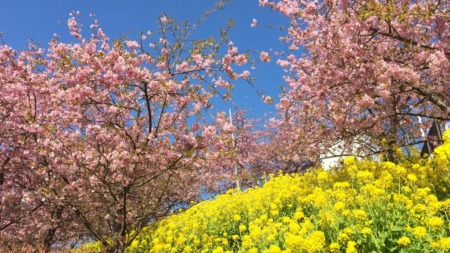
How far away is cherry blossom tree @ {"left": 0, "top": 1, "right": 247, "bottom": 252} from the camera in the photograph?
827 cm

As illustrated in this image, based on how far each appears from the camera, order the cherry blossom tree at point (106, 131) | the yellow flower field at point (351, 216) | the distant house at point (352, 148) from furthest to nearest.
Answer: the distant house at point (352, 148) < the cherry blossom tree at point (106, 131) < the yellow flower field at point (351, 216)

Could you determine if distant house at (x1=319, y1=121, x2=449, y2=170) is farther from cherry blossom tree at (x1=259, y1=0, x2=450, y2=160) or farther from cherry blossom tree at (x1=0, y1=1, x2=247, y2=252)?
cherry blossom tree at (x1=0, y1=1, x2=247, y2=252)

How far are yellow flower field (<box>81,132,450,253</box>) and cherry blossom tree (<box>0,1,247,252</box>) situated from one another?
62.3 inches

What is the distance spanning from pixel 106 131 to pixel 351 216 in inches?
204

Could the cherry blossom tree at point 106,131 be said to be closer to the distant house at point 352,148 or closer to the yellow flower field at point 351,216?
the yellow flower field at point 351,216

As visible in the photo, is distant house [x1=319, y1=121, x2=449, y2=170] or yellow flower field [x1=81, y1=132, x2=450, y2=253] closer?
yellow flower field [x1=81, y1=132, x2=450, y2=253]

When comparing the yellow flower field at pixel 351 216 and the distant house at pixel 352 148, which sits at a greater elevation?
the distant house at pixel 352 148

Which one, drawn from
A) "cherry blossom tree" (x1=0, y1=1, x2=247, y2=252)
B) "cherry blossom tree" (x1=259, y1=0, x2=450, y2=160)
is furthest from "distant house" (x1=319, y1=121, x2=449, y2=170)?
"cherry blossom tree" (x1=0, y1=1, x2=247, y2=252)

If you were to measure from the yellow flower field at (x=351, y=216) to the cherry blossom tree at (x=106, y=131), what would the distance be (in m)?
1.58

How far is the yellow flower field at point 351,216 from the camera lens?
558cm

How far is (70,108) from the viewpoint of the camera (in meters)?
9.42

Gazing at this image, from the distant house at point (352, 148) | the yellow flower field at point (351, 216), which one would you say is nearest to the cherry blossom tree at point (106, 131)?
the yellow flower field at point (351, 216)

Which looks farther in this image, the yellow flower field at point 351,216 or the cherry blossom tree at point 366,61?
the cherry blossom tree at point 366,61

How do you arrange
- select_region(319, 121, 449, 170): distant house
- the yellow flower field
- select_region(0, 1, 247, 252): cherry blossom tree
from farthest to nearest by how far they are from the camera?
select_region(319, 121, 449, 170): distant house
select_region(0, 1, 247, 252): cherry blossom tree
the yellow flower field
